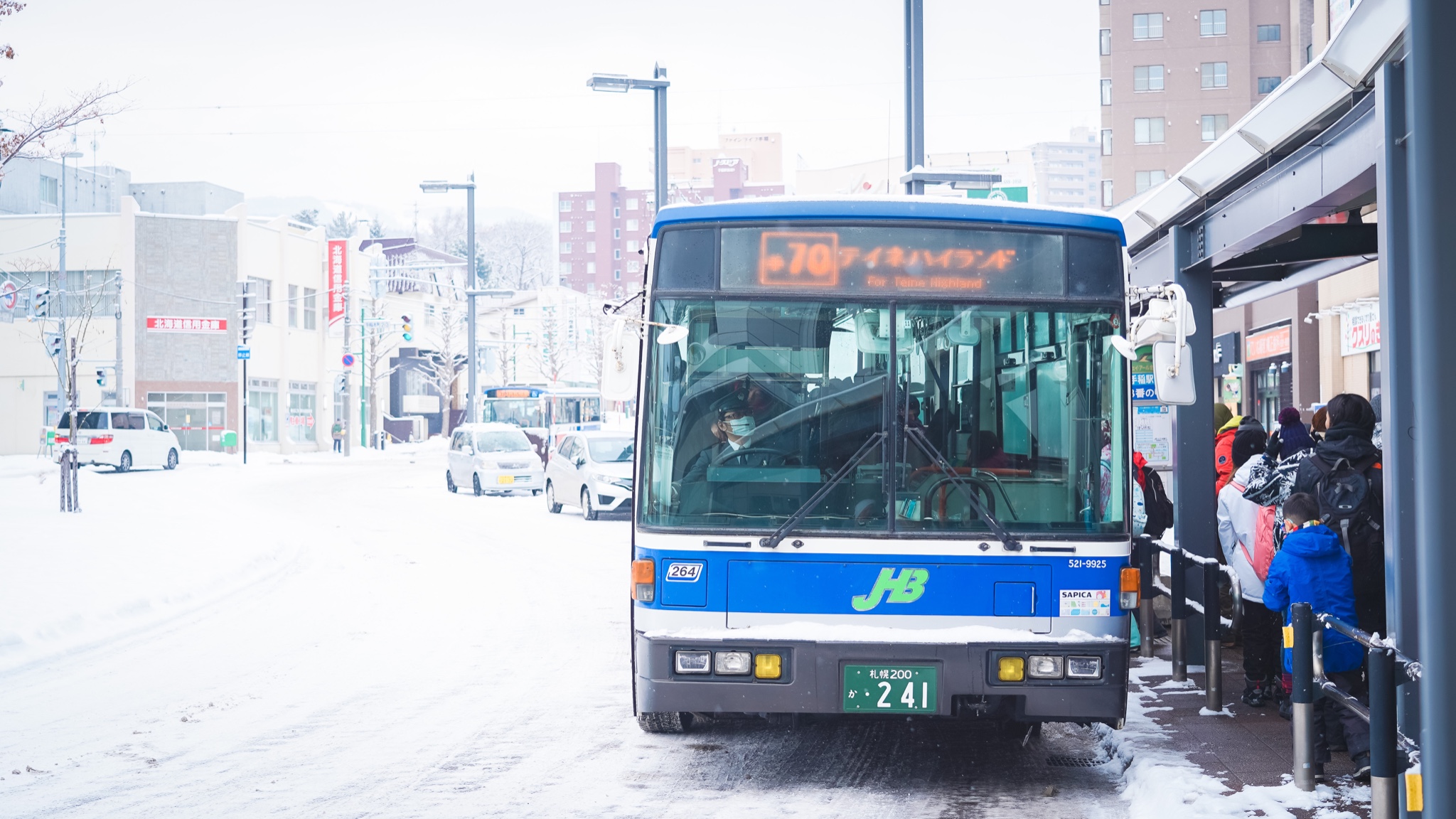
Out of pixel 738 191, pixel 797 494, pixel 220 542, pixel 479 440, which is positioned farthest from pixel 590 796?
pixel 738 191

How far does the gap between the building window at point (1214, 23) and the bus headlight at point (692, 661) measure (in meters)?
65.9

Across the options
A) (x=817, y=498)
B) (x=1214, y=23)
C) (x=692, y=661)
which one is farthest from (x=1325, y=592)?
(x=1214, y=23)

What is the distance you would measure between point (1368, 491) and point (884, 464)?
248cm

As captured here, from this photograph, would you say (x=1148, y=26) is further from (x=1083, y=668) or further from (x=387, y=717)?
(x=1083, y=668)

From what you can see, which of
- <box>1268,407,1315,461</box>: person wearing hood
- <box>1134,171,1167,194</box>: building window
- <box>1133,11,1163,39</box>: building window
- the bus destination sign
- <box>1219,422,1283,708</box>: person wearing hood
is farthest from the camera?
<box>1134,171,1167,194</box>: building window

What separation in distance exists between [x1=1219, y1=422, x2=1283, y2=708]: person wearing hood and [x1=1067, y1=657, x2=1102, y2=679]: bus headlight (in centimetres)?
213

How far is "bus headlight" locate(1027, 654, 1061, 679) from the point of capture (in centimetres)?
606

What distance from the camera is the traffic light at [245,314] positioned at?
49.9m

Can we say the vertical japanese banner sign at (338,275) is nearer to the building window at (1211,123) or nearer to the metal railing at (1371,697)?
the building window at (1211,123)

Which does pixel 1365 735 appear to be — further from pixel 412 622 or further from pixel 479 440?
pixel 479 440

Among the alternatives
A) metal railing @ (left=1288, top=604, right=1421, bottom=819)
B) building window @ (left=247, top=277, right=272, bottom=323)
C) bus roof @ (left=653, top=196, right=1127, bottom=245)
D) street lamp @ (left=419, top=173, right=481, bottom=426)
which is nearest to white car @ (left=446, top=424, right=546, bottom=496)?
street lamp @ (left=419, top=173, right=481, bottom=426)

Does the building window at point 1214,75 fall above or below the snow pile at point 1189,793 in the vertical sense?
above

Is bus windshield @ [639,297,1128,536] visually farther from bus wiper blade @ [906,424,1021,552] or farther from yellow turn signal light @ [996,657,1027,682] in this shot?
yellow turn signal light @ [996,657,1027,682]

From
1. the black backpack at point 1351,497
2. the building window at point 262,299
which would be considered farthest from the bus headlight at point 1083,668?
the building window at point 262,299
